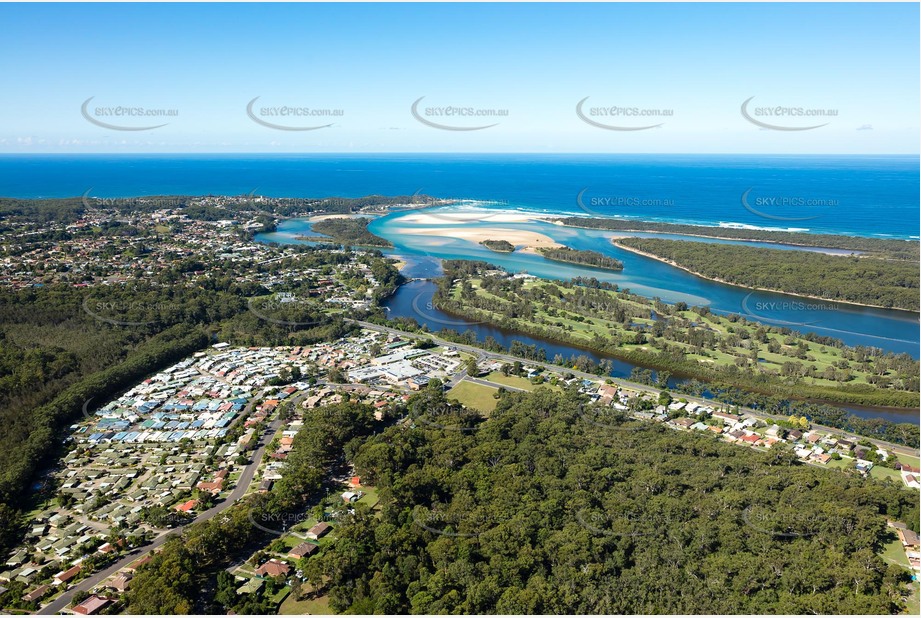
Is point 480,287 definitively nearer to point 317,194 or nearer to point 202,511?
point 202,511

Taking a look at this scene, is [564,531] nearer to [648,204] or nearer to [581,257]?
[581,257]

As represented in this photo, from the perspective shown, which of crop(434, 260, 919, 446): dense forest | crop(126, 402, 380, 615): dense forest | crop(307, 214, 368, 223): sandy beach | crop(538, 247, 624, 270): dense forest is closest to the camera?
crop(126, 402, 380, 615): dense forest

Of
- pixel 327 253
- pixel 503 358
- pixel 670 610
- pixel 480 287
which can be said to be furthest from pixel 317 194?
pixel 670 610

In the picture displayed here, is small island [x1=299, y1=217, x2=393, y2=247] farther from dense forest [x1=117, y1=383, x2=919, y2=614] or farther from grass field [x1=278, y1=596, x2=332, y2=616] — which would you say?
grass field [x1=278, y1=596, x2=332, y2=616]

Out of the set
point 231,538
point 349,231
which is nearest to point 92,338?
point 231,538

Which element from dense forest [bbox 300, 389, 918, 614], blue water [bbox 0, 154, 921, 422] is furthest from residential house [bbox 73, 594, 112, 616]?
blue water [bbox 0, 154, 921, 422]

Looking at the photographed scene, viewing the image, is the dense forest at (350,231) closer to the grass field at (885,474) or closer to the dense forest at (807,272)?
the dense forest at (807,272)

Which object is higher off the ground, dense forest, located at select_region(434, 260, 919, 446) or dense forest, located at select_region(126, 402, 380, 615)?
dense forest, located at select_region(434, 260, 919, 446)

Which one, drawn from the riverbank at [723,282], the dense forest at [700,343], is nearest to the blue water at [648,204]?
the riverbank at [723,282]
